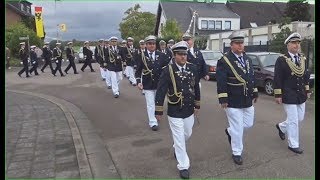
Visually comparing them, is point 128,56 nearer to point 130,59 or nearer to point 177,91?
point 130,59

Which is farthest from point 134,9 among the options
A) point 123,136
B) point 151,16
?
point 123,136

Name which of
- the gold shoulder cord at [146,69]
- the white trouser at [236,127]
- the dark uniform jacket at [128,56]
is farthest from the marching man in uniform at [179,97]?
the dark uniform jacket at [128,56]

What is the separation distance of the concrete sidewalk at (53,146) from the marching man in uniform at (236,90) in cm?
188

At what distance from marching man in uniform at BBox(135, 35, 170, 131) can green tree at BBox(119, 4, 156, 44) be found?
Result: 5082 centimetres

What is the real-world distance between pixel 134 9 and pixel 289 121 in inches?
2306

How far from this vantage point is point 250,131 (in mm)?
7770

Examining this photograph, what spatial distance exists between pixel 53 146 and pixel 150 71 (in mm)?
2588

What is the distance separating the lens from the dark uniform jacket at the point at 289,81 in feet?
20.8

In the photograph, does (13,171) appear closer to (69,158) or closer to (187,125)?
(69,158)

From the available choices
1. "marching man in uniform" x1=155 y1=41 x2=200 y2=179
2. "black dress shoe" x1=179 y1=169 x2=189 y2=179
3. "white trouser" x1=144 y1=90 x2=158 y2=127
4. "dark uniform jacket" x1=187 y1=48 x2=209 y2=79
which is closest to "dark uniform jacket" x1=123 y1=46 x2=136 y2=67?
"dark uniform jacket" x1=187 y1=48 x2=209 y2=79

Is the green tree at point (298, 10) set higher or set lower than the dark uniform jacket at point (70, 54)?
higher

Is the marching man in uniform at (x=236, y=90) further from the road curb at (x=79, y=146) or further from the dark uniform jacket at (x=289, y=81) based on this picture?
the road curb at (x=79, y=146)

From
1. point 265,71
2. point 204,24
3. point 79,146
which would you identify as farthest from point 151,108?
point 204,24

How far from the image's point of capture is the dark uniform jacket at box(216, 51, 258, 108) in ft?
19.5
